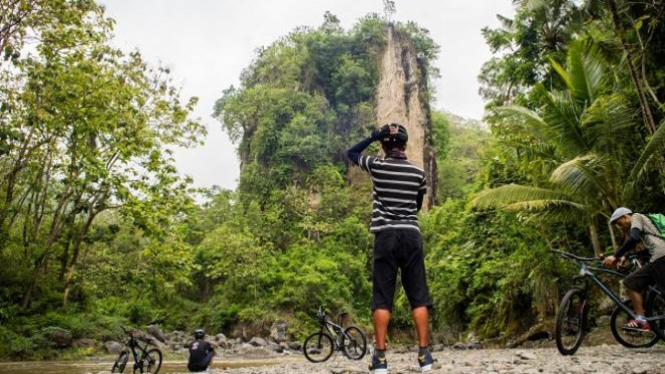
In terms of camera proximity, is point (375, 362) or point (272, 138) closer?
point (375, 362)

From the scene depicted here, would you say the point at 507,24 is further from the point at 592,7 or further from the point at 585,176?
the point at 585,176

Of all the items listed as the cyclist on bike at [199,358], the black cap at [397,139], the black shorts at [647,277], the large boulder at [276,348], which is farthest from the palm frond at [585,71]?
the large boulder at [276,348]

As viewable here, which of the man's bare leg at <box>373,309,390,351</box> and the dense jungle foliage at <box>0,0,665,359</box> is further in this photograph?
the dense jungle foliage at <box>0,0,665,359</box>

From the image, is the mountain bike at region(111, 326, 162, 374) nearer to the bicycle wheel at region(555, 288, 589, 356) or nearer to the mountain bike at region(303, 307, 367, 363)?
the mountain bike at region(303, 307, 367, 363)

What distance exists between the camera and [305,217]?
34625 mm

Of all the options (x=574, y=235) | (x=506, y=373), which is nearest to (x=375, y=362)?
(x=506, y=373)

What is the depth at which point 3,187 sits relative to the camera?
52.2ft

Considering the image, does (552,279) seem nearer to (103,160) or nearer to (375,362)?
(375,362)

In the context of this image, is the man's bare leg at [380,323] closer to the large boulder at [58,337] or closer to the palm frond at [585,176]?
the palm frond at [585,176]

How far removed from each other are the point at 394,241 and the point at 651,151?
7462 millimetres

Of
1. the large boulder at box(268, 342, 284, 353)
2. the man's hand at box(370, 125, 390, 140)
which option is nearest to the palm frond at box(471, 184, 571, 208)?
the man's hand at box(370, 125, 390, 140)

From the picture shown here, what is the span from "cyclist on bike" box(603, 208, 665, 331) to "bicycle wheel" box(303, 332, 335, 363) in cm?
602

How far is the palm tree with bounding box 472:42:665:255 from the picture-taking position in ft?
34.1

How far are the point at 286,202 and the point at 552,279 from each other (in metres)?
24.4
